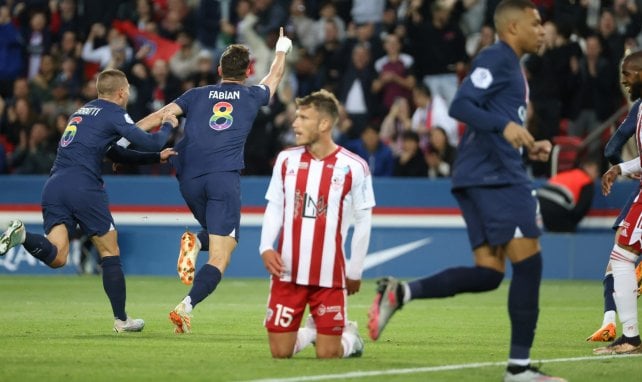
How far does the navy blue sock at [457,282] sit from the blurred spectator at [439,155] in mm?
11070

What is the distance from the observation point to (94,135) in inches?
429

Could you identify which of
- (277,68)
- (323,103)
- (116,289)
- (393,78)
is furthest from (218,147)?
(393,78)

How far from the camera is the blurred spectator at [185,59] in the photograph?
827 inches

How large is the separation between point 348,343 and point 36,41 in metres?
15.0

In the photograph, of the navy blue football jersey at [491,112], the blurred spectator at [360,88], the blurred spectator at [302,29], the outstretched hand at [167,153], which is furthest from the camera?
the blurred spectator at [302,29]

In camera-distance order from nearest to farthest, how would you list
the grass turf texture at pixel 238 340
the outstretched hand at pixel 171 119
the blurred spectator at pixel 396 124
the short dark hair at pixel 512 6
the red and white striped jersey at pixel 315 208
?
the short dark hair at pixel 512 6 < the grass turf texture at pixel 238 340 < the red and white striped jersey at pixel 315 208 < the outstretched hand at pixel 171 119 < the blurred spectator at pixel 396 124

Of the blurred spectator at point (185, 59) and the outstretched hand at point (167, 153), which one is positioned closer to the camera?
the outstretched hand at point (167, 153)

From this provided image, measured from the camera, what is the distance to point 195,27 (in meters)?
22.4

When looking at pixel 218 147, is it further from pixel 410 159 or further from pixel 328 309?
pixel 410 159

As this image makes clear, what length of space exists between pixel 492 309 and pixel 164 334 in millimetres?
4514

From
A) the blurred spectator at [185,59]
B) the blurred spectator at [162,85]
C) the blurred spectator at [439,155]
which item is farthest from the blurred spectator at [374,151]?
the blurred spectator at [185,59]

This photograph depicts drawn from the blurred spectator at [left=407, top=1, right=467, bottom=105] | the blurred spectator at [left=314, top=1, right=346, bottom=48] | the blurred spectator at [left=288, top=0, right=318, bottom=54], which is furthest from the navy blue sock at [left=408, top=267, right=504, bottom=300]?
→ the blurred spectator at [left=288, top=0, right=318, bottom=54]

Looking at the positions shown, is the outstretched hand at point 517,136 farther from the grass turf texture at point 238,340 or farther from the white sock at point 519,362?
the grass turf texture at point 238,340

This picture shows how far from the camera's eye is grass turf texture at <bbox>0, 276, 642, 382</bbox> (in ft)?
26.5
